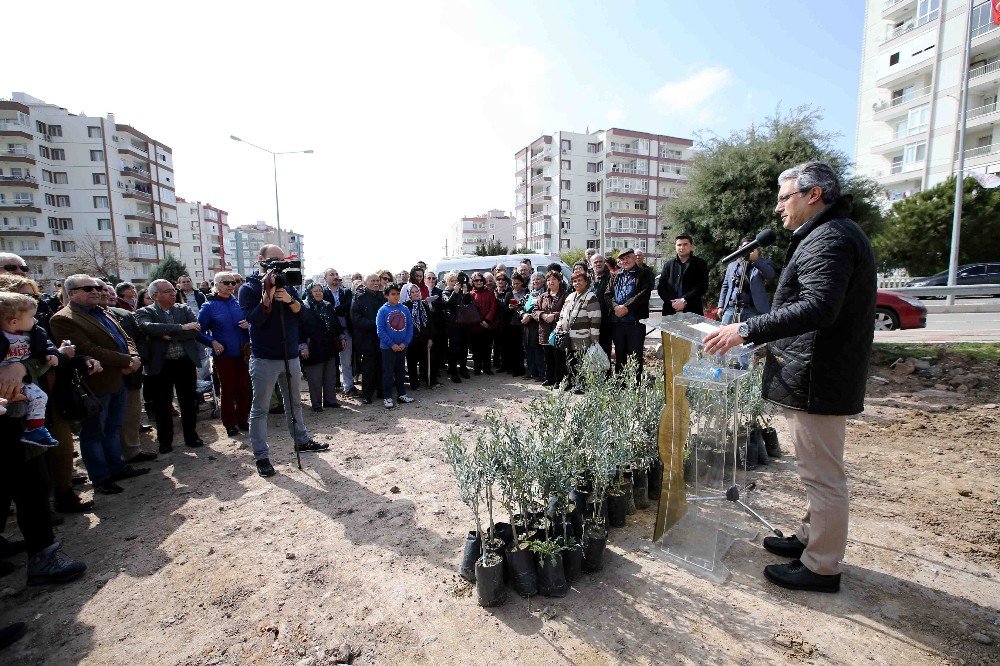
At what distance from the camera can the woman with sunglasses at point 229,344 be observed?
5.71m

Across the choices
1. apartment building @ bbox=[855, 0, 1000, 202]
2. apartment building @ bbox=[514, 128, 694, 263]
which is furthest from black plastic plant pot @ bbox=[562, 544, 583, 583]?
apartment building @ bbox=[514, 128, 694, 263]

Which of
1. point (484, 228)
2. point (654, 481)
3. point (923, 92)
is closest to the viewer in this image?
point (654, 481)

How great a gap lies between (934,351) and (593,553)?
7753mm

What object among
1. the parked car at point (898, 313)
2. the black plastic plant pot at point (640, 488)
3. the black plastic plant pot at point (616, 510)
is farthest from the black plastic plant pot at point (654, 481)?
the parked car at point (898, 313)

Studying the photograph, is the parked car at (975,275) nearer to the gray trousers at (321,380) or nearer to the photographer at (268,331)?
the gray trousers at (321,380)

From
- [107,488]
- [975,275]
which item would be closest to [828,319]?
[107,488]

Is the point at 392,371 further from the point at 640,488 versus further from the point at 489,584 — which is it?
the point at 489,584

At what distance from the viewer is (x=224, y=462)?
5047mm

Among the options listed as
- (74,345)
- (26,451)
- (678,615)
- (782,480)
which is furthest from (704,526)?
(74,345)

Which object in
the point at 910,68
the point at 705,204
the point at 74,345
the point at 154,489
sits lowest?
the point at 154,489

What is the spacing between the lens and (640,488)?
3725 millimetres

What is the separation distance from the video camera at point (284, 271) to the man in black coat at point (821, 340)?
3.75m

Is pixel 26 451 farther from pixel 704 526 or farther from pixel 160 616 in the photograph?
pixel 704 526

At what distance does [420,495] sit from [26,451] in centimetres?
264
